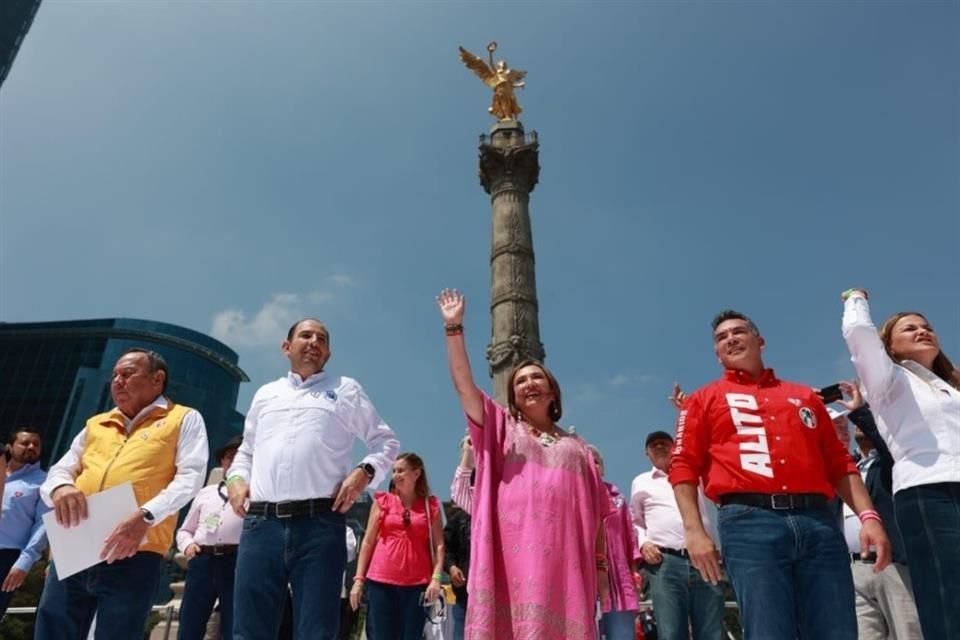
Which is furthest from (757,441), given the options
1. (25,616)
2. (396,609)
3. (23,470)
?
(25,616)

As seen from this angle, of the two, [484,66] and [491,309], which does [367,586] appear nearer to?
[491,309]

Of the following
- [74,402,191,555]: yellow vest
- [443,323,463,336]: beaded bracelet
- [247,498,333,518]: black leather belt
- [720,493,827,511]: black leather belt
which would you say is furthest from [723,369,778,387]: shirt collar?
[74,402,191,555]: yellow vest

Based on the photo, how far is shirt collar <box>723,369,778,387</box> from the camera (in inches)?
113

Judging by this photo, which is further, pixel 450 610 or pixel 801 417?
pixel 450 610

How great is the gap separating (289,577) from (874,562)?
9.11ft

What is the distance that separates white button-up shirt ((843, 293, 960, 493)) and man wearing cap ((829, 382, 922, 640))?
30 cm

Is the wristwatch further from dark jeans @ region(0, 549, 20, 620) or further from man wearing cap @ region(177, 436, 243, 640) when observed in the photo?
dark jeans @ region(0, 549, 20, 620)

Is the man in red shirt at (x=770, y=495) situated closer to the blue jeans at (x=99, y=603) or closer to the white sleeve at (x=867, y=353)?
the white sleeve at (x=867, y=353)

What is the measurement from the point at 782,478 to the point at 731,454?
0.63 feet

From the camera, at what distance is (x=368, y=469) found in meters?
3.12

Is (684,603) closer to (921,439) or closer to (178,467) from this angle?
(921,439)

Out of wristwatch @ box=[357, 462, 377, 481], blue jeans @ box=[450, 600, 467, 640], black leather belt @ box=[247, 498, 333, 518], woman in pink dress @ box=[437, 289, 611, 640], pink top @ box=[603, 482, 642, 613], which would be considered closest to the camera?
woman in pink dress @ box=[437, 289, 611, 640]

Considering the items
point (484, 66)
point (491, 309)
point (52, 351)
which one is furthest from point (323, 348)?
point (52, 351)

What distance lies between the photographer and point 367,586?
4.46m
